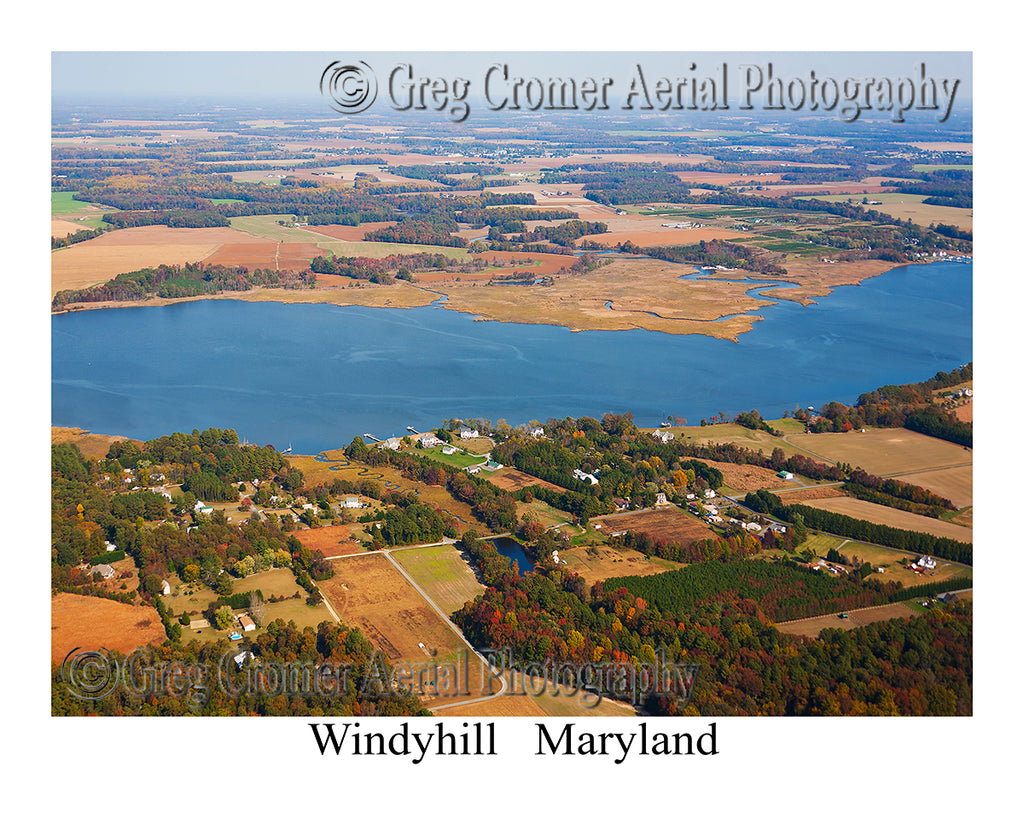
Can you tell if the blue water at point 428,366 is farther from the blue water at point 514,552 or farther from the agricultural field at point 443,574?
the blue water at point 514,552

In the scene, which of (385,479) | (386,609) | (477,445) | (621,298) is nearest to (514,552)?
(386,609)

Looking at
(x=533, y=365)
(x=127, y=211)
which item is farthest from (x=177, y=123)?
(x=533, y=365)

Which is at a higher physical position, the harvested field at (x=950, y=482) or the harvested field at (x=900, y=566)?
the harvested field at (x=950, y=482)

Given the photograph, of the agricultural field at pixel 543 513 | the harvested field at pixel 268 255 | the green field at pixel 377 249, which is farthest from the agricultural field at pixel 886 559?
the green field at pixel 377 249

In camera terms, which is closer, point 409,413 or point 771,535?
point 771,535

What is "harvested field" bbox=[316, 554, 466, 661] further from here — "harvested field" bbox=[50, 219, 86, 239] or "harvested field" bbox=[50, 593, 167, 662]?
"harvested field" bbox=[50, 219, 86, 239]

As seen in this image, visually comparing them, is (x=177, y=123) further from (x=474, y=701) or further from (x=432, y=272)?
(x=474, y=701)
